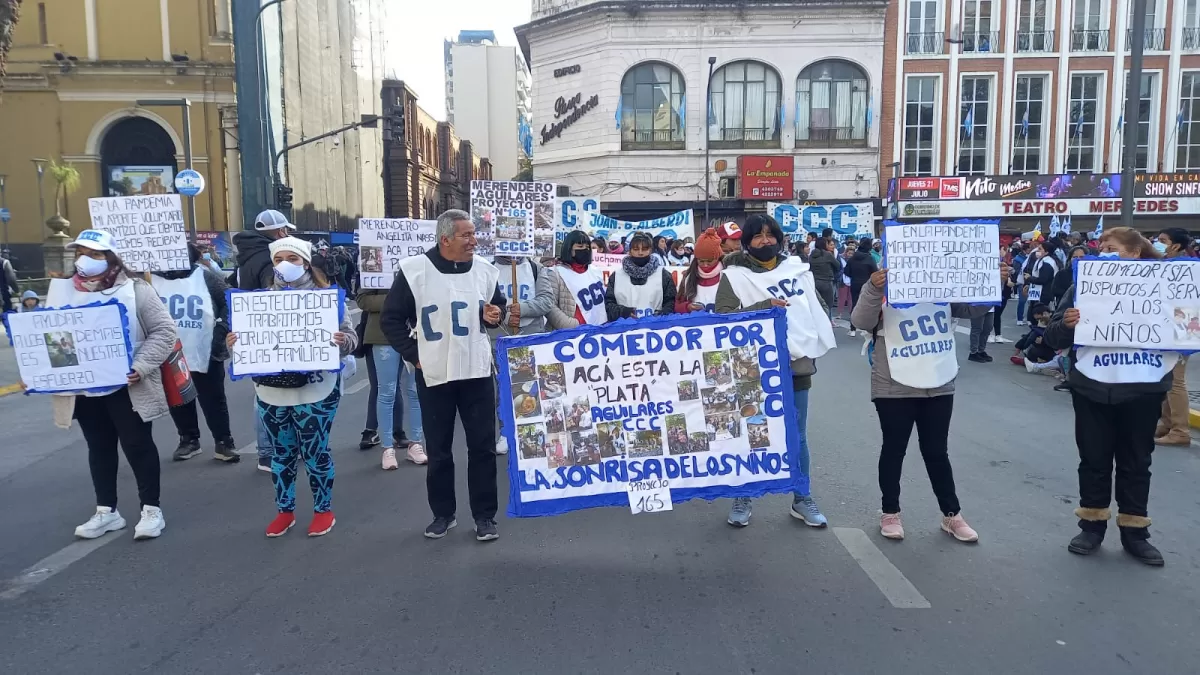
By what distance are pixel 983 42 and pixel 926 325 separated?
36838mm

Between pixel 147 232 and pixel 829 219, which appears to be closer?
pixel 147 232

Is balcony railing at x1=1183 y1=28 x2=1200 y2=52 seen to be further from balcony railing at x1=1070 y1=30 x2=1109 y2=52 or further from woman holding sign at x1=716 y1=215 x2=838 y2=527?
woman holding sign at x1=716 y1=215 x2=838 y2=527

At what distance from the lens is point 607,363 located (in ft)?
15.5

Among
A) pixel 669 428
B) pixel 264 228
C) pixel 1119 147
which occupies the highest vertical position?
pixel 1119 147

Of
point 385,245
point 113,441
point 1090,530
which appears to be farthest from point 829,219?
point 113,441

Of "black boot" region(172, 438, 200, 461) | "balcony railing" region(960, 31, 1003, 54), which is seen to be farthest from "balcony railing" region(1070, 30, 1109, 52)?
"black boot" region(172, 438, 200, 461)

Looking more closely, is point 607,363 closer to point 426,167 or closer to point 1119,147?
point 1119,147

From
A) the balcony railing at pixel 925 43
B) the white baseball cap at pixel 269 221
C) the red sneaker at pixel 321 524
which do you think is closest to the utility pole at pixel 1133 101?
the white baseball cap at pixel 269 221

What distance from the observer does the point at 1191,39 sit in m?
36.5

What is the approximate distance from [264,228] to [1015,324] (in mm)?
16363

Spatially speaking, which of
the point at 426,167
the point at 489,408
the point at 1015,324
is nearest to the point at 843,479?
the point at 489,408

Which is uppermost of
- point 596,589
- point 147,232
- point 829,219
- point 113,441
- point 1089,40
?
point 1089,40

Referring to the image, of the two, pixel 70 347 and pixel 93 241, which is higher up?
pixel 93 241

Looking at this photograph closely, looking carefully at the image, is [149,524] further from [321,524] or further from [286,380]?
[286,380]
